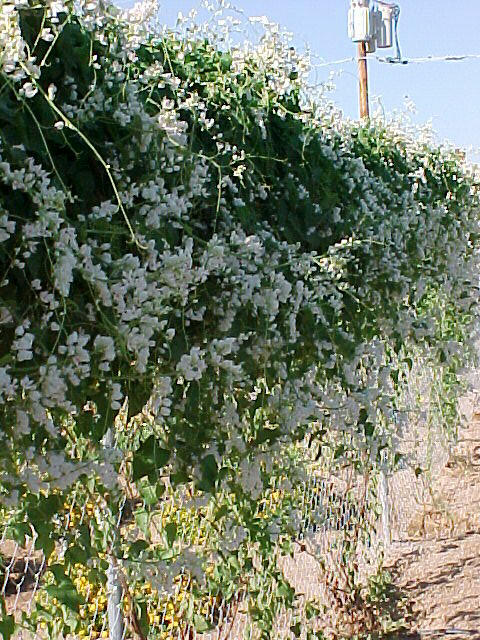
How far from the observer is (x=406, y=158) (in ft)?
11.3

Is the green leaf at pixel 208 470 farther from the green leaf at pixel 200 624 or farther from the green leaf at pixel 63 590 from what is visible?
the green leaf at pixel 200 624

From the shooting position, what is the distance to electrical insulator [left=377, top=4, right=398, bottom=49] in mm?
9133

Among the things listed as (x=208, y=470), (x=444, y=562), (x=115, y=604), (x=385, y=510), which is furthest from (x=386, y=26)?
(x=208, y=470)

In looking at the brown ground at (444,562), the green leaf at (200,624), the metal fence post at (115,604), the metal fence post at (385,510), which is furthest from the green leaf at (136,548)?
the metal fence post at (385,510)

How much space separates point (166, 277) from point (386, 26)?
832cm

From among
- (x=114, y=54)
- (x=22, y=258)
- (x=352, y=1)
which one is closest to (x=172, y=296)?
(x=22, y=258)

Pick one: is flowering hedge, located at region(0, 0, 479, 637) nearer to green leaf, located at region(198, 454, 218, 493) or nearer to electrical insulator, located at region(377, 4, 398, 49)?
green leaf, located at region(198, 454, 218, 493)

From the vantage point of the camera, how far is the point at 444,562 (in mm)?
4387

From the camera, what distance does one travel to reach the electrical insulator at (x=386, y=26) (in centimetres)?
913

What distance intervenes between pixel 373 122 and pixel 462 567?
2177mm

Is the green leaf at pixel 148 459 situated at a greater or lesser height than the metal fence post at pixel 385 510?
greater

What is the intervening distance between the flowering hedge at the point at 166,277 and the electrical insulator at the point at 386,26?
6879mm

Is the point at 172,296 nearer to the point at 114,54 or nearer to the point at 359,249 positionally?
the point at 114,54

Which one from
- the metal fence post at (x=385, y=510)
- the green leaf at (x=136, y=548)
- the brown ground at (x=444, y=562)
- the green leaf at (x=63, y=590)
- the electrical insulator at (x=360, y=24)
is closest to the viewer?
the green leaf at (x=63, y=590)
